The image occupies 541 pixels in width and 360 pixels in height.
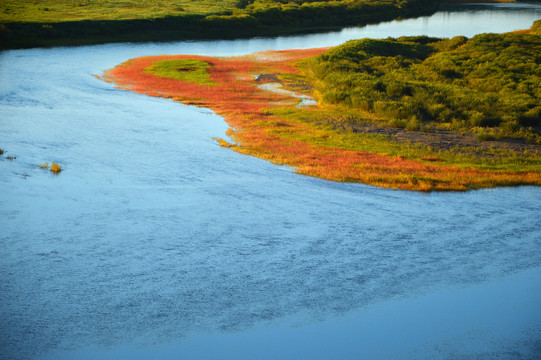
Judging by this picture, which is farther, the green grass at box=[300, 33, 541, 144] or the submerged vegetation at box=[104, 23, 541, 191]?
the green grass at box=[300, 33, 541, 144]

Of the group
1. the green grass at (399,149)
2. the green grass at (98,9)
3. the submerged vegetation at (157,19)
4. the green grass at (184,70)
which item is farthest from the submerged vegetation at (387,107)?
the green grass at (98,9)

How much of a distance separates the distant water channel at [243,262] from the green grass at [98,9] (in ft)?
215

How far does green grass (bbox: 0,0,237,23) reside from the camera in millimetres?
87750

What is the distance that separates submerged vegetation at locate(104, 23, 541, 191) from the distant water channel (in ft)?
6.54

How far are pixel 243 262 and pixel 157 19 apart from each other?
3358 inches

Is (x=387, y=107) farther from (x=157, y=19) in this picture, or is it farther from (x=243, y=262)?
(x=157, y=19)

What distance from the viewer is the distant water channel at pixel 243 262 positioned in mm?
13984

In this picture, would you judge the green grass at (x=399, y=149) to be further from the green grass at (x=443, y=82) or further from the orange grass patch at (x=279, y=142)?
the green grass at (x=443, y=82)

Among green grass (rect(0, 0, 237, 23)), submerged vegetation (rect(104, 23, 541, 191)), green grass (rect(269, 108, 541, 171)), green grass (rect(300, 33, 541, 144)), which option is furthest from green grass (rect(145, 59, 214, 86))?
green grass (rect(0, 0, 237, 23))

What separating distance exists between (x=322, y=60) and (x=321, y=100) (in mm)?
14552

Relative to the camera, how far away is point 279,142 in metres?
32.5

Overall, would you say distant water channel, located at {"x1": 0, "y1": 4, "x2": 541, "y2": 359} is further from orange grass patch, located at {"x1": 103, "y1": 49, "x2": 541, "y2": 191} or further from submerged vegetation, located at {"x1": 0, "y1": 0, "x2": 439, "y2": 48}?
submerged vegetation, located at {"x1": 0, "y1": 0, "x2": 439, "y2": 48}

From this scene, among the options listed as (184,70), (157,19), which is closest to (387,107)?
(184,70)

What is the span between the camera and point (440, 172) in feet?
87.2
